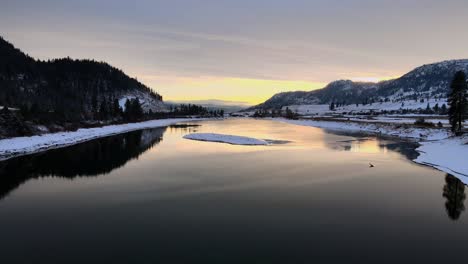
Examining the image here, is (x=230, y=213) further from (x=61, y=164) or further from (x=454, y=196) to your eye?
(x=61, y=164)

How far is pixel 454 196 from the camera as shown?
22.0 m

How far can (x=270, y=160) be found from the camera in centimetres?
3650

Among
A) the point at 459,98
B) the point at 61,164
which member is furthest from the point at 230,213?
the point at 459,98

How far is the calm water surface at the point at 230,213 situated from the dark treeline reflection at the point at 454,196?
78mm

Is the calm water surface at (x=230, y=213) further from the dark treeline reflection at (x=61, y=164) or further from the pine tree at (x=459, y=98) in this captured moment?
the pine tree at (x=459, y=98)

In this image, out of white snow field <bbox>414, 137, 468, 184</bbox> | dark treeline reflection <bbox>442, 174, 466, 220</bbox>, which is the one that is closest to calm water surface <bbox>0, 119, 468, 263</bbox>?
dark treeline reflection <bbox>442, 174, 466, 220</bbox>

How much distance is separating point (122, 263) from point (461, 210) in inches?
747

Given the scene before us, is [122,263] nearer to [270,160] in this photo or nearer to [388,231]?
[388,231]

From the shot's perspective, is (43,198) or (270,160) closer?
(43,198)

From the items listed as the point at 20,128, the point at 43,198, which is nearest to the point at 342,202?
the point at 43,198

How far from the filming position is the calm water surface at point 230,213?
13.3 metres

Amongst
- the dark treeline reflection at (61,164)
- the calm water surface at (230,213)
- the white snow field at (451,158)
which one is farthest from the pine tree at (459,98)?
the dark treeline reflection at (61,164)

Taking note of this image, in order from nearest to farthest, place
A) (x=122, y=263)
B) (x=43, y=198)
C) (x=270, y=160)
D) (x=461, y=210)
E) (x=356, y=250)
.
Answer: (x=122, y=263) → (x=356, y=250) → (x=461, y=210) → (x=43, y=198) → (x=270, y=160)

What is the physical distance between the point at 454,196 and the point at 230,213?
15731 mm
